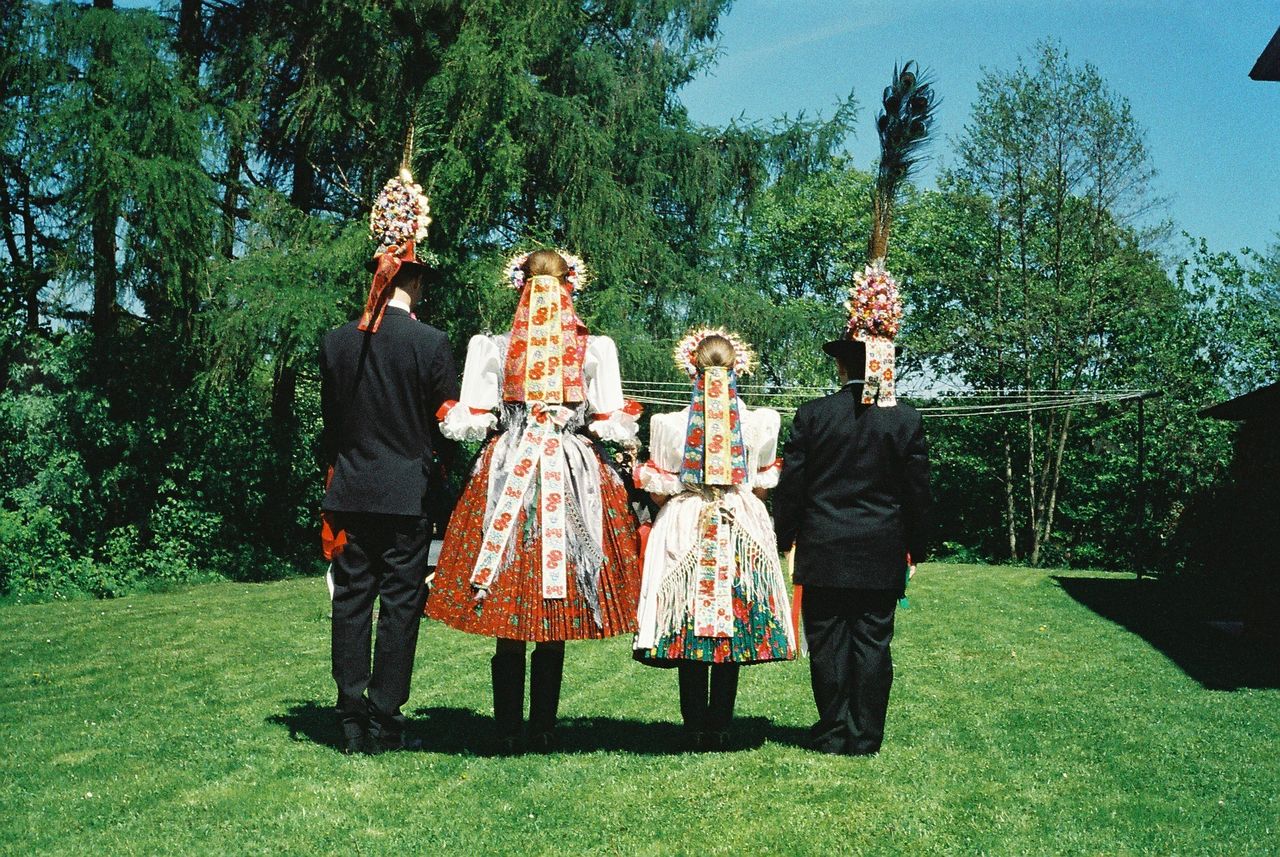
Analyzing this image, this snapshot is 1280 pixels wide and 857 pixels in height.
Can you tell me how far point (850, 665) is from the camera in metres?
5.23

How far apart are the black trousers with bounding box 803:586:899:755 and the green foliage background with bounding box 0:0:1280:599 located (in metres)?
8.84

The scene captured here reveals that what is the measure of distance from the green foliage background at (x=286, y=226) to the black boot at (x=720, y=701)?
8876 millimetres

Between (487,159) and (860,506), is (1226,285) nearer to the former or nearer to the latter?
(487,159)

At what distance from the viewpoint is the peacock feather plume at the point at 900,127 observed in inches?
234

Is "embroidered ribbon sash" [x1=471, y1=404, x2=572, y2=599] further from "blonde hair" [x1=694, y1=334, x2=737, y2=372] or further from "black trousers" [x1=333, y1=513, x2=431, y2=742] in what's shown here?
"blonde hair" [x1=694, y1=334, x2=737, y2=372]

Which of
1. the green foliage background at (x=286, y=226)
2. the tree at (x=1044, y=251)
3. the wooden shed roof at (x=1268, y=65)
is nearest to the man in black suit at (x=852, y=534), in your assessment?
the wooden shed roof at (x=1268, y=65)

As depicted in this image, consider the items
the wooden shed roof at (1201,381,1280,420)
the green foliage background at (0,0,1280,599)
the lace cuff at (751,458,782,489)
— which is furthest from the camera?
the green foliage background at (0,0,1280,599)

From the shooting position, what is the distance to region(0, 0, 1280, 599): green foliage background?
43.6 ft

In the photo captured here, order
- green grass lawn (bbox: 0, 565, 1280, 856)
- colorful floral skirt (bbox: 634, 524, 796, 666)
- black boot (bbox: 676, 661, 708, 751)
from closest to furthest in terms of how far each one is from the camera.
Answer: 1. green grass lawn (bbox: 0, 565, 1280, 856)
2. colorful floral skirt (bbox: 634, 524, 796, 666)
3. black boot (bbox: 676, 661, 708, 751)

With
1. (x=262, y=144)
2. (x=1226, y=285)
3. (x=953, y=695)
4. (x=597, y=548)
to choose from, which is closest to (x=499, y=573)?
(x=597, y=548)

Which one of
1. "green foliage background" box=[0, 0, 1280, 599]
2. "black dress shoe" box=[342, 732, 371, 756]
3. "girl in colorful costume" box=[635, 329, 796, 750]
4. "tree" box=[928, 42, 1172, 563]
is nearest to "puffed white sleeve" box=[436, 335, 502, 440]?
Answer: "girl in colorful costume" box=[635, 329, 796, 750]

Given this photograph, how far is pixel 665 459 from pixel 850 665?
1188 mm

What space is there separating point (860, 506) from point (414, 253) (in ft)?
7.21

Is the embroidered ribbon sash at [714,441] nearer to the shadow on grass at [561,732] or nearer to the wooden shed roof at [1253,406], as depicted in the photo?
the shadow on grass at [561,732]
